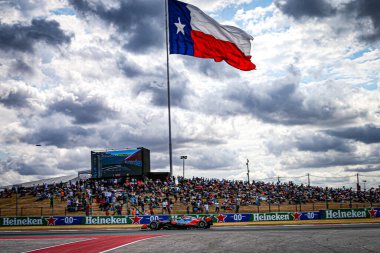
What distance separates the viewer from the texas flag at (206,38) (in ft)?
85.6

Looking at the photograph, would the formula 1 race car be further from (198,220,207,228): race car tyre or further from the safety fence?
the safety fence

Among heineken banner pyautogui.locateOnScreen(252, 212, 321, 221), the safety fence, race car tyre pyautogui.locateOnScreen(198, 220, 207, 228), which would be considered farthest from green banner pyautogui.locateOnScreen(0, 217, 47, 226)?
heineken banner pyautogui.locateOnScreen(252, 212, 321, 221)

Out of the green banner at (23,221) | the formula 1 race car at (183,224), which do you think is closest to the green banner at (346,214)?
the formula 1 race car at (183,224)

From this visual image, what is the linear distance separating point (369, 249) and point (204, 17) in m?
17.2

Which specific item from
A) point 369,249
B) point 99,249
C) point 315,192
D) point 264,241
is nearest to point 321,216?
point 315,192

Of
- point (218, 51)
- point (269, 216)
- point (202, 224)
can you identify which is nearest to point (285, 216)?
point (269, 216)

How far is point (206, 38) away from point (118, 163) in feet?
114

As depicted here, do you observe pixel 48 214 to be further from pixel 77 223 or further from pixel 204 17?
pixel 204 17

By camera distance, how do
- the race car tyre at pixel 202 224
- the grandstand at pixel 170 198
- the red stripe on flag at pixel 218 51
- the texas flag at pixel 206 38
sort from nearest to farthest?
the red stripe on flag at pixel 218 51, the texas flag at pixel 206 38, the race car tyre at pixel 202 224, the grandstand at pixel 170 198

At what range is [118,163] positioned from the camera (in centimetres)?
5741

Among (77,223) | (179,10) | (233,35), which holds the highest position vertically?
(179,10)

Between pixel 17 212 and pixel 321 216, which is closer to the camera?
pixel 321 216

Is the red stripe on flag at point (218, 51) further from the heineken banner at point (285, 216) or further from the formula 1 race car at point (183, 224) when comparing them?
the heineken banner at point (285, 216)

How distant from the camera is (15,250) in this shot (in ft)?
67.2
